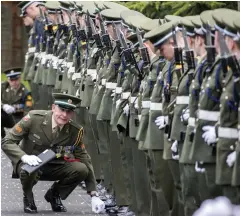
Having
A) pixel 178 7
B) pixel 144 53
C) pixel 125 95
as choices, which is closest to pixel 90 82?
pixel 178 7

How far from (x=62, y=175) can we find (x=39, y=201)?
3.34 ft

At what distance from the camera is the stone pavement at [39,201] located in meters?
15.0

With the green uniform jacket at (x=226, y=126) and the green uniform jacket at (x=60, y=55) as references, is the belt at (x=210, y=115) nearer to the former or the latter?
the green uniform jacket at (x=226, y=126)

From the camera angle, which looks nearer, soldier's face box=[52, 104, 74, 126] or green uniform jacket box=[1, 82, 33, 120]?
soldier's face box=[52, 104, 74, 126]

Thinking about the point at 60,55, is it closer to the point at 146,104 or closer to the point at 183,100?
the point at 146,104

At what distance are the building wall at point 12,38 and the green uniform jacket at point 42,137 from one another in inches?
738

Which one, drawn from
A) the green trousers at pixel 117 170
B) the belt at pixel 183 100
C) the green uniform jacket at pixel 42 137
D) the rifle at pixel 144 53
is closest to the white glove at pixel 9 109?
the green trousers at pixel 117 170

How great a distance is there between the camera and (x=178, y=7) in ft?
62.2

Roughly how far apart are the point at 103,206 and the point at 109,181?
1858 mm

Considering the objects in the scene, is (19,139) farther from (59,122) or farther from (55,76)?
(55,76)

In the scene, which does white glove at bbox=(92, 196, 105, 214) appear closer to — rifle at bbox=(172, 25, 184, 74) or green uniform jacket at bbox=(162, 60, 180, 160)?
green uniform jacket at bbox=(162, 60, 180, 160)

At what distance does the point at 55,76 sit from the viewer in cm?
2078

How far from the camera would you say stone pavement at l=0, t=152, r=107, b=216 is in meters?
15.0

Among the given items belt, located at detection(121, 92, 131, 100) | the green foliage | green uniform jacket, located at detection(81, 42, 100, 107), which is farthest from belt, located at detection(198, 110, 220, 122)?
the green foliage
